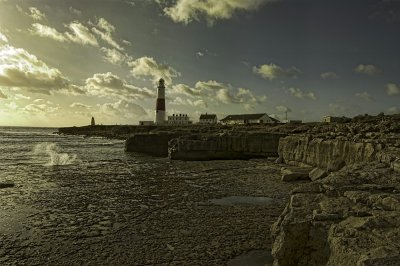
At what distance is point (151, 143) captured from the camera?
1726 inches

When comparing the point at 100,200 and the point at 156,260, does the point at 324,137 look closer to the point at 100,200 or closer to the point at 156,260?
the point at 100,200

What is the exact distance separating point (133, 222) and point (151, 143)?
33.2 metres

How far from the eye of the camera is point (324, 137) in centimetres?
2398

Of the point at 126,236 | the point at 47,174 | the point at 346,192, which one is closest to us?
the point at 346,192

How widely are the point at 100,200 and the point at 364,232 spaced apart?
11488mm

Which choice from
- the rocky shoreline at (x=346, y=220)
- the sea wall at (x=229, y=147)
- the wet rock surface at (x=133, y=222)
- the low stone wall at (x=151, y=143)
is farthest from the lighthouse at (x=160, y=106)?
the rocky shoreline at (x=346, y=220)

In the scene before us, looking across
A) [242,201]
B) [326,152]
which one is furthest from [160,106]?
[242,201]

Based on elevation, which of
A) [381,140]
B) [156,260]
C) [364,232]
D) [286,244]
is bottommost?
[156,260]

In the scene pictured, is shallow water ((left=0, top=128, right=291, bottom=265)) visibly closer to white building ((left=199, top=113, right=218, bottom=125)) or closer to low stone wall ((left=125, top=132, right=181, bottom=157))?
low stone wall ((left=125, top=132, right=181, bottom=157))

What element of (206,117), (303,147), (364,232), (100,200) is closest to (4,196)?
(100,200)

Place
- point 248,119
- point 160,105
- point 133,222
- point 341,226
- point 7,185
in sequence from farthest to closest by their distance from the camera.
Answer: point 248,119
point 160,105
point 7,185
point 133,222
point 341,226

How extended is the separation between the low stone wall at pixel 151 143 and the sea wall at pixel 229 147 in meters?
7.78

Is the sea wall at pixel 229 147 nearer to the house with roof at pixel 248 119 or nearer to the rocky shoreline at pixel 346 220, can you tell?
the rocky shoreline at pixel 346 220

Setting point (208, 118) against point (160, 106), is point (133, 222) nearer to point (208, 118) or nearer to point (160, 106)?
point (160, 106)
